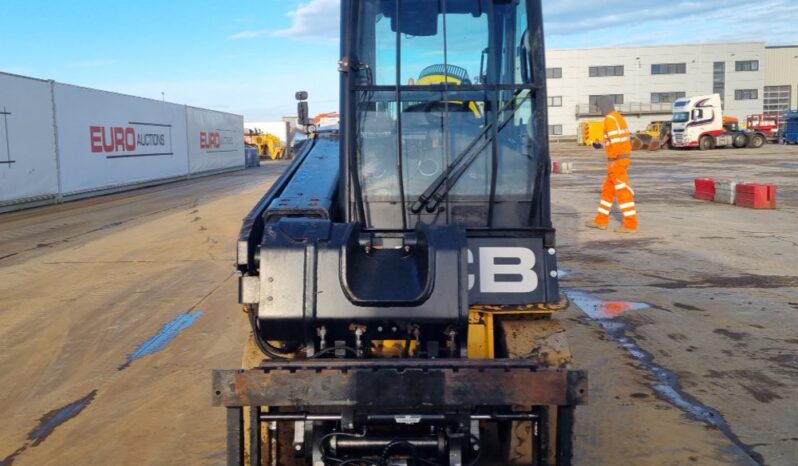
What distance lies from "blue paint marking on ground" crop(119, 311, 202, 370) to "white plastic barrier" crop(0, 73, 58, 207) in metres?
11.7

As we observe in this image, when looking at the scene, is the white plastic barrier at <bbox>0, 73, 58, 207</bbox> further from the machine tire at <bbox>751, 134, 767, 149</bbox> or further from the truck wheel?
the machine tire at <bbox>751, 134, 767, 149</bbox>

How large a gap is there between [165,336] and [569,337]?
377cm

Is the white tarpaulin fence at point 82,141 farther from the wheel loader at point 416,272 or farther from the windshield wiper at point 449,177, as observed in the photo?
the windshield wiper at point 449,177

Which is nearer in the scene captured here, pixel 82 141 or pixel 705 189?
pixel 705 189

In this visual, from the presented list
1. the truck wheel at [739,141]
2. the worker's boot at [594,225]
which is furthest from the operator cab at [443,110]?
the truck wheel at [739,141]

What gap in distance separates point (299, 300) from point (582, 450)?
2.04 meters

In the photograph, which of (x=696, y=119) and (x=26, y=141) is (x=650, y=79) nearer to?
(x=696, y=119)

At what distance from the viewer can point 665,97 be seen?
7412 cm

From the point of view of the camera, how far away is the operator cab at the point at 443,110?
14.1ft

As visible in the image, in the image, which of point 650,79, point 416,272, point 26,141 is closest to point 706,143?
point 650,79

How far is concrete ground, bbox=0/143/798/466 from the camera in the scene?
15.4 ft

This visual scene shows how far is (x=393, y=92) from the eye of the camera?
4359 mm

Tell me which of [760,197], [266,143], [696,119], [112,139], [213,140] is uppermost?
[696,119]

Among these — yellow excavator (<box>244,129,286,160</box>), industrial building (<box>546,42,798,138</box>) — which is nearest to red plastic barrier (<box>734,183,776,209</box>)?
yellow excavator (<box>244,129,286,160</box>)
